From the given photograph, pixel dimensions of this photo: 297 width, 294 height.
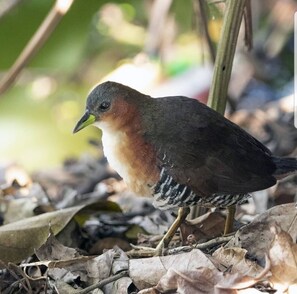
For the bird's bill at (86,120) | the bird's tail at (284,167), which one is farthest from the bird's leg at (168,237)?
the bird's bill at (86,120)

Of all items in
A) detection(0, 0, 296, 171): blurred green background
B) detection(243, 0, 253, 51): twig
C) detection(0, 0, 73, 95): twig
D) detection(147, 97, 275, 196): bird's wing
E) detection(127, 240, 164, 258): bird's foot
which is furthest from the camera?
detection(0, 0, 296, 171): blurred green background

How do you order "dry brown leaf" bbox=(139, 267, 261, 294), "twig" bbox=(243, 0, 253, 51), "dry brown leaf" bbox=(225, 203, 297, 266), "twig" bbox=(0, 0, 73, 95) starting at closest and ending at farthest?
"dry brown leaf" bbox=(139, 267, 261, 294) < "dry brown leaf" bbox=(225, 203, 297, 266) < "twig" bbox=(243, 0, 253, 51) < "twig" bbox=(0, 0, 73, 95)

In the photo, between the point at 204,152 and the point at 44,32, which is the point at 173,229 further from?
the point at 44,32

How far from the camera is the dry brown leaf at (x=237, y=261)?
2.42 meters

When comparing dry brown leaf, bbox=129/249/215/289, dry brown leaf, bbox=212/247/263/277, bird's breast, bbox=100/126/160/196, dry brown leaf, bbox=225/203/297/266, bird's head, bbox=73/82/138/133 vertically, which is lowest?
dry brown leaf, bbox=129/249/215/289

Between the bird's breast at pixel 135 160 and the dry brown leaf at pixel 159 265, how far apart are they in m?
0.27

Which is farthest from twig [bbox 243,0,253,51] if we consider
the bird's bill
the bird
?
the bird's bill

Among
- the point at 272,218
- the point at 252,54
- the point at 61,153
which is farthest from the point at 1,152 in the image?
the point at 272,218

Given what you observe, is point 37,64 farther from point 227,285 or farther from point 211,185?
point 227,285

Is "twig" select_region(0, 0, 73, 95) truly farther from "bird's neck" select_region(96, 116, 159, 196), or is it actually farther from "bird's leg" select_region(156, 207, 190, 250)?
"bird's leg" select_region(156, 207, 190, 250)

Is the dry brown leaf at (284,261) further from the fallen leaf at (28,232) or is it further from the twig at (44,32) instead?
the twig at (44,32)

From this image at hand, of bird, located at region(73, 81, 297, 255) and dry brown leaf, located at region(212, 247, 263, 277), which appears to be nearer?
dry brown leaf, located at region(212, 247, 263, 277)

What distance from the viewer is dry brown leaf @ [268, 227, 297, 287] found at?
229 cm

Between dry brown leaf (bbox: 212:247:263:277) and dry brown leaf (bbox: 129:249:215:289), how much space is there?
62mm
